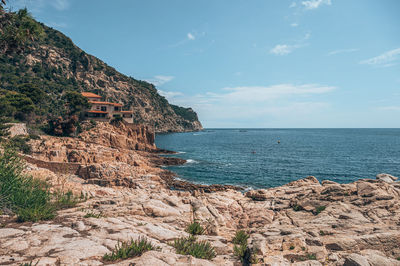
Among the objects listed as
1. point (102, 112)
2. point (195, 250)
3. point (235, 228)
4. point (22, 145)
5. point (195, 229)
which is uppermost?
point (102, 112)

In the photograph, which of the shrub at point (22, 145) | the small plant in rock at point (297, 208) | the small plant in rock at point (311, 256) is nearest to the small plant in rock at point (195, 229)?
the small plant in rock at point (311, 256)

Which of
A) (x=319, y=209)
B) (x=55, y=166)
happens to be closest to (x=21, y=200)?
(x=319, y=209)

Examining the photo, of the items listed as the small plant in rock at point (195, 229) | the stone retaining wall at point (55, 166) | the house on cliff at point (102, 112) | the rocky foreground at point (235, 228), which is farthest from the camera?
the house on cliff at point (102, 112)

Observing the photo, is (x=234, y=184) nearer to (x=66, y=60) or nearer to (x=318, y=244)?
(x=318, y=244)

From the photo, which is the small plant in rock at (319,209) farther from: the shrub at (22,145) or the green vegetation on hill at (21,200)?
the shrub at (22,145)

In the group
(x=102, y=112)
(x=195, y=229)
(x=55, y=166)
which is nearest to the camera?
(x=195, y=229)

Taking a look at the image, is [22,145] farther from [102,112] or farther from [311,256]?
[311,256]

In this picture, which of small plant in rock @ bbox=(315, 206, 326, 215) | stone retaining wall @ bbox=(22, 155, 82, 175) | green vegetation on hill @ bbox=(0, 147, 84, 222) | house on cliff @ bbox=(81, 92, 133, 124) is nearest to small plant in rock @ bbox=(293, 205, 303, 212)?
small plant in rock @ bbox=(315, 206, 326, 215)

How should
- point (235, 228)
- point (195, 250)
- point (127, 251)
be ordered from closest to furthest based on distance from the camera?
point (127, 251)
point (195, 250)
point (235, 228)

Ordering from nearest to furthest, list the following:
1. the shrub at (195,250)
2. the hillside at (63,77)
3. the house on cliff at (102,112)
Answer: the shrub at (195,250) < the house on cliff at (102,112) < the hillside at (63,77)

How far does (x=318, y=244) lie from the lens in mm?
10266

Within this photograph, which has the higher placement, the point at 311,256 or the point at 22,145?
the point at 22,145

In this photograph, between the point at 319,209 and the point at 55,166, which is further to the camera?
the point at 55,166

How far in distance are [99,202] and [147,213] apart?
3.29 metres
